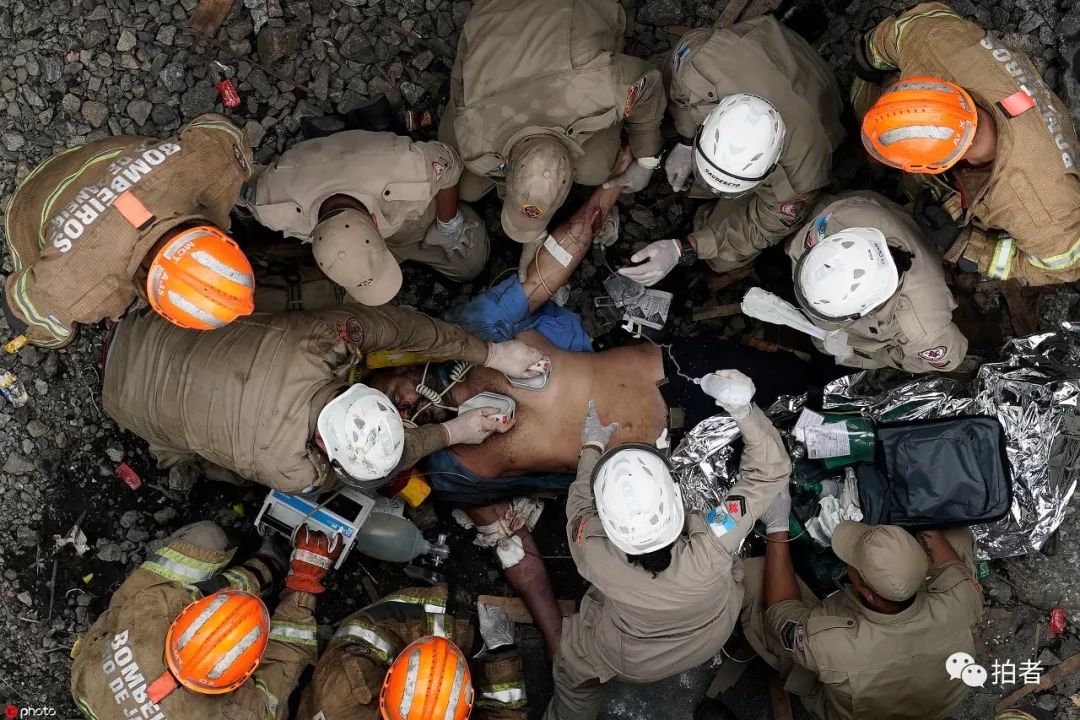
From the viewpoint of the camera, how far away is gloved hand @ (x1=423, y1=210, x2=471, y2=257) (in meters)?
5.20

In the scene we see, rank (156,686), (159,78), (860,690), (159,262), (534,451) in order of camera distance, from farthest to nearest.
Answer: (159,78) < (534,451) < (860,690) < (156,686) < (159,262)

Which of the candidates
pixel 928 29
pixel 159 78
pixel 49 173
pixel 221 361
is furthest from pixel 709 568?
pixel 159 78

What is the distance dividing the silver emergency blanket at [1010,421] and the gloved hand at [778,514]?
0.28 metres

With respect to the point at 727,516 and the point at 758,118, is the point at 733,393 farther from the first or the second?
the point at 758,118

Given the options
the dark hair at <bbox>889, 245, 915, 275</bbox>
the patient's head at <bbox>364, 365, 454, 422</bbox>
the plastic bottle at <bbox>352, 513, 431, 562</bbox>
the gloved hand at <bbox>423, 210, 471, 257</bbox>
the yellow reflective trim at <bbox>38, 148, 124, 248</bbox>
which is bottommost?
the plastic bottle at <bbox>352, 513, 431, 562</bbox>

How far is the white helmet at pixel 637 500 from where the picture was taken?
3.94 m

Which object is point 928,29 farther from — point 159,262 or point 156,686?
point 156,686

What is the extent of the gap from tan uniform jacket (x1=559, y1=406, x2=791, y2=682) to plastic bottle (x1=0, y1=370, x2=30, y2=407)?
3554 mm

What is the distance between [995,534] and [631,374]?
2482 mm

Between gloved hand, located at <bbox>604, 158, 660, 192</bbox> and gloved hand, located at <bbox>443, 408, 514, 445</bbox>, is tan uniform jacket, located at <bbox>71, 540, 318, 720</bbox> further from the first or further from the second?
gloved hand, located at <bbox>604, 158, 660, 192</bbox>

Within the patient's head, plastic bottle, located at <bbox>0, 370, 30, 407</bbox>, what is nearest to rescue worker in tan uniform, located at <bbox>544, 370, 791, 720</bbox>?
the patient's head

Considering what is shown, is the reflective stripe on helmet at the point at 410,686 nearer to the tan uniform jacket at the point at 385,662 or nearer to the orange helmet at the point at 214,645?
the tan uniform jacket at the point at 385,662

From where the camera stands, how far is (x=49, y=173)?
4.07 metres

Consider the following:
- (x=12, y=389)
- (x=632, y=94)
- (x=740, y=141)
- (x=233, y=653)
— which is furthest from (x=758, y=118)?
(x=12, y=389)
